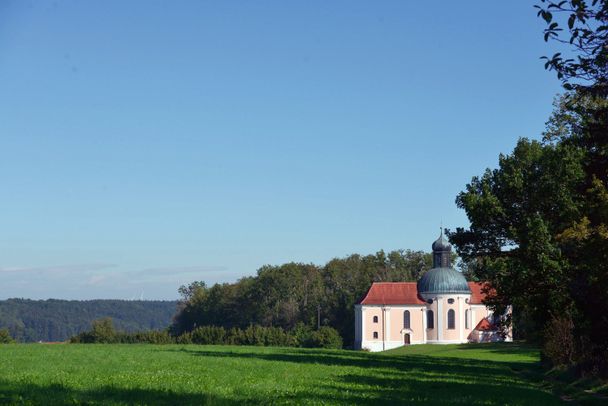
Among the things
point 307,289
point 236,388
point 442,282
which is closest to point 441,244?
point 442,282

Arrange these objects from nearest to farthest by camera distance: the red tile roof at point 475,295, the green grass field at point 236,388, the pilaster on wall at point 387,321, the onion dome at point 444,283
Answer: the green grass field at point 236,388, the onion dome at point 444,283, the pilaster on wall at point 387,321, the red tile roof at point 475,295

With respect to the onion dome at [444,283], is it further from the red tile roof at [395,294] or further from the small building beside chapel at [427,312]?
the red tile roof at [395,294]

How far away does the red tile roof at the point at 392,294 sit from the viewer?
391 ft

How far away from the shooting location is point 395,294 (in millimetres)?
120125

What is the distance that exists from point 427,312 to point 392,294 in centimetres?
543

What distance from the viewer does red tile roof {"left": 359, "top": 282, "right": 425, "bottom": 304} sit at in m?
119

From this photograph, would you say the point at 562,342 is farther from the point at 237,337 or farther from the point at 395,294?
the point at 395,294

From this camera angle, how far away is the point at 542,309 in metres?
40.9

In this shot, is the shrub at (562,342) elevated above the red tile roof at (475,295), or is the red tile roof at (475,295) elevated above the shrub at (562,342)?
the red tile roof at (475,295)

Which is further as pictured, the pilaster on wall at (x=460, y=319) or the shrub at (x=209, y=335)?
the pilaster on wall at (x=460, y=319)

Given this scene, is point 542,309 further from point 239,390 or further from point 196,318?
point 196,318

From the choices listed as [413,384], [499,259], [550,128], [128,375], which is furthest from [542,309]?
[128,375]

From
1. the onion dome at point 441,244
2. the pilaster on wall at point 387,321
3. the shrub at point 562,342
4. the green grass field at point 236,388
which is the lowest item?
the green grass field at point 236,388

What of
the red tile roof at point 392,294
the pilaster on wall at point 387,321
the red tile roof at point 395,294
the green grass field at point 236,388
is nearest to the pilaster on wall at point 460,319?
the red tile roof at point 395,294
